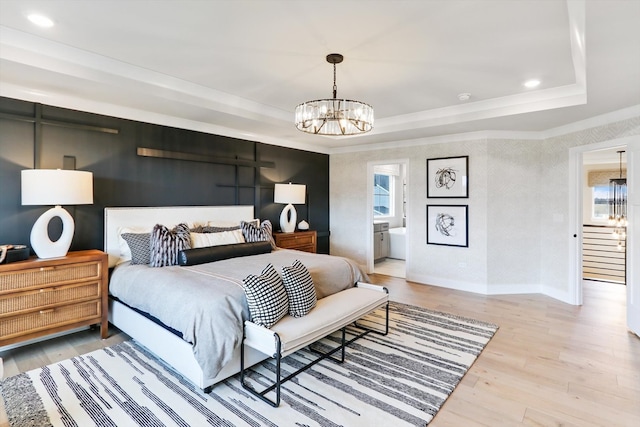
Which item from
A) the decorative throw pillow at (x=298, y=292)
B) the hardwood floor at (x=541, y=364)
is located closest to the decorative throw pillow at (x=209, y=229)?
the hardwood floor at (x=541, y=364)

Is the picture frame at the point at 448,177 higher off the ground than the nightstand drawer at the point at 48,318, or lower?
higher

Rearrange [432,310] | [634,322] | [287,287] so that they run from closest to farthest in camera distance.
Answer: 1. [287,287]
2. [634,322]
3. [432,310]

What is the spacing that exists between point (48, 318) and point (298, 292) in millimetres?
2254

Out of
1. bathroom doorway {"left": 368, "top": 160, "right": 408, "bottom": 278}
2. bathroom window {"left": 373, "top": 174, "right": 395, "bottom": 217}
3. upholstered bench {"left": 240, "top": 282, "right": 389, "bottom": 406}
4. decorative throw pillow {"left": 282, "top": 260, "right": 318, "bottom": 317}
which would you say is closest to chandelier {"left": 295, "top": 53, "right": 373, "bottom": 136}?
decorative throw pillow {"left": 282, "top": 260, "right": 318, "bottom": 317}

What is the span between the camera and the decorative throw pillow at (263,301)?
2.37m

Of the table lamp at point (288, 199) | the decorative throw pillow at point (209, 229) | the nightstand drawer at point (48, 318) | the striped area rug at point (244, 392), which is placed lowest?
the striped area rug at point (244, 392)

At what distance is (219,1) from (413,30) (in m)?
1.35

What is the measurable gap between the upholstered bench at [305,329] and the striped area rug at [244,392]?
4.8 inches

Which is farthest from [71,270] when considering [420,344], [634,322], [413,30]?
[634,322]

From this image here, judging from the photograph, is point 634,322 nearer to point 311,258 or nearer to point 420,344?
point 420,344

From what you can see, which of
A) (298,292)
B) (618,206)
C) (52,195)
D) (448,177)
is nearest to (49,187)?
(52,195)

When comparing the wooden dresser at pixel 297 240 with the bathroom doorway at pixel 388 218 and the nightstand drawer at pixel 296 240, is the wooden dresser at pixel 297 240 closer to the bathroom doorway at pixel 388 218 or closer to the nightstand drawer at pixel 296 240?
the nightstand drawer at pixel 296 240

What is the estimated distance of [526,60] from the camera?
9.36 feet

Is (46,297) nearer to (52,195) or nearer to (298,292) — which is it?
(52,195)
